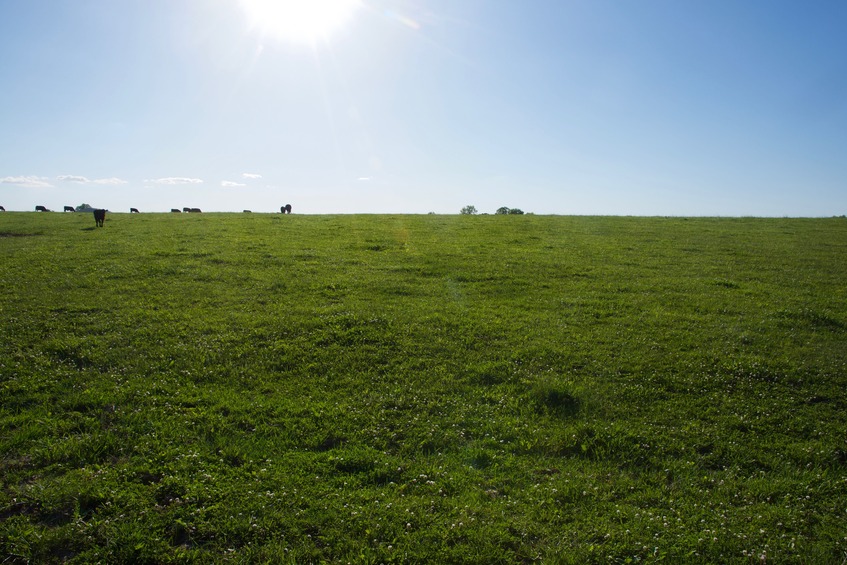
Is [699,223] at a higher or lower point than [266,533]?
higher

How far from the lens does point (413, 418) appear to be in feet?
30.7

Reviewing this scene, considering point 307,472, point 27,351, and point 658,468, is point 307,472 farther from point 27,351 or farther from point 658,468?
point 27,351

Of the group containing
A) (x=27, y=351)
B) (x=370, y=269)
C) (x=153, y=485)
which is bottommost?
(x=153, y=485)

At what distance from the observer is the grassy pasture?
6.46 metres

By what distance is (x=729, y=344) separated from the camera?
1338 centimetres

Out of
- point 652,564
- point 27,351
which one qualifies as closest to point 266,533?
point 652,564

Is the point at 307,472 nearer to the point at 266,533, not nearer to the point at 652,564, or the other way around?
the point at 266,533

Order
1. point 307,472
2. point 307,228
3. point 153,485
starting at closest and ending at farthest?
point 153,485, point 307,472, point 307,228

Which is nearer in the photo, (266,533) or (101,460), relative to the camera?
(266,533)

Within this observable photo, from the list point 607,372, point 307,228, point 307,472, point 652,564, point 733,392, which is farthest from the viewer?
point 307,228

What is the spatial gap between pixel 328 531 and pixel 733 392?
9.62m

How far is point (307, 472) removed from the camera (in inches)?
303

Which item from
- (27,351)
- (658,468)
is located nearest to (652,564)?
(658,468)

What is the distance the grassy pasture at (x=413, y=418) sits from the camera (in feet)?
21.2
